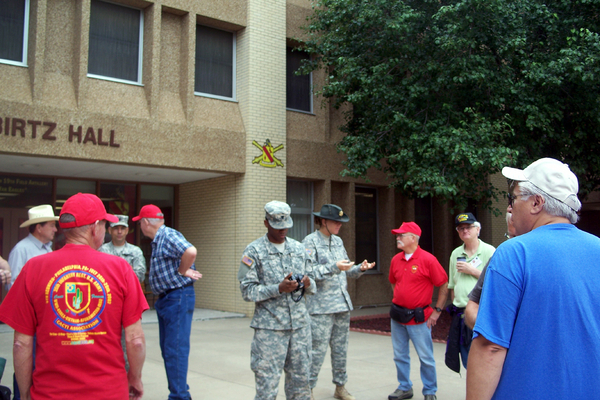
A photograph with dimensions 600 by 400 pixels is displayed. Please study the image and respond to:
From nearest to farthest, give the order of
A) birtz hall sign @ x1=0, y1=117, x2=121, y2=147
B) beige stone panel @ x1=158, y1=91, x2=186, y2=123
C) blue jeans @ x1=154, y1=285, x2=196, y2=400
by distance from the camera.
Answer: blue jeans @ x1=154, y1=285, x2=196, y2=400 < birtz hall sign @ x1=0, y1=117, x2=121, y2=147 < beige stone panel @ x1=158, y1=91, x2=186, y2=123

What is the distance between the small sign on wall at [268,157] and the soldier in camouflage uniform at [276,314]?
7987 millimetres

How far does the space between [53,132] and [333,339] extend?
6.98m

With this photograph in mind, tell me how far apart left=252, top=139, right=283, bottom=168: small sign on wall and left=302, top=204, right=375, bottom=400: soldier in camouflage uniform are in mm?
6604

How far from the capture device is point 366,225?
15.6m

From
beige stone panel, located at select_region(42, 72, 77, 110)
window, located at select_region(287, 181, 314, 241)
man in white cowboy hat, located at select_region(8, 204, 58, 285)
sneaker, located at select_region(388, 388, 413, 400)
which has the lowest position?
sneaker, located at select_region(388, 388, 413, 400)

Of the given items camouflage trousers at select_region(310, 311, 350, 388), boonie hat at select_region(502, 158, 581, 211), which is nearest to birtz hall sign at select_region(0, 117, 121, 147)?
camouflage trousers at select_region(310, 311, 350, 388)

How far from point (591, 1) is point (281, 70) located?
675cm

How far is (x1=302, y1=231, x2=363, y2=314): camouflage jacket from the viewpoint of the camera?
5618 millimetres

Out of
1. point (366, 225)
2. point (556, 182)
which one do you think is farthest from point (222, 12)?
point (556, 182)

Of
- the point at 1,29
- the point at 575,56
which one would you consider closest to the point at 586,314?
the point at 575,56

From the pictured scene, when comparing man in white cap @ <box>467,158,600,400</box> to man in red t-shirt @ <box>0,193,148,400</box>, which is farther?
man in red t-shirt @ <box>0,193,148,400</box>

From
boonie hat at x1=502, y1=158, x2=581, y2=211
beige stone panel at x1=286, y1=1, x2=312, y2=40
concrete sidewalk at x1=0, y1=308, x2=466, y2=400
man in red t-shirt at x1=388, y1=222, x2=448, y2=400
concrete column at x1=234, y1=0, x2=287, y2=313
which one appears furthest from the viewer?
beige stone panel at x1=286, y1=1, x2=312, y2=40

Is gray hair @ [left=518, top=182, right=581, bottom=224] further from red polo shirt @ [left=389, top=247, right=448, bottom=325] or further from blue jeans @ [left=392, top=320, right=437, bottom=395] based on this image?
blue jeans @ [left=392, top=320, right=437, bottom=395]

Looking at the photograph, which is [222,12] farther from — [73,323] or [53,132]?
[73,323]
